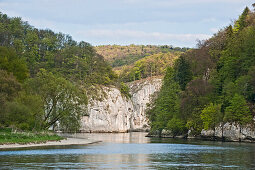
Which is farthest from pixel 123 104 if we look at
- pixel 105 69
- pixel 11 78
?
pixel 11 78

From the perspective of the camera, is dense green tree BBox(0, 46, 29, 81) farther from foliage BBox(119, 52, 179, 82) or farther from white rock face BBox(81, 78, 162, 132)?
foliage BBox(119, 52, 179, 82)

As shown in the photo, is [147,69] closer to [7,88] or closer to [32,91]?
[32,91]

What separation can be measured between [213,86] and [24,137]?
46.2 m

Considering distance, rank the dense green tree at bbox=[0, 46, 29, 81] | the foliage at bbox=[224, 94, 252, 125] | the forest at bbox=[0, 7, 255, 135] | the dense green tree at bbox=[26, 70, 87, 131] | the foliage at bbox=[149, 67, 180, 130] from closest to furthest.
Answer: the forest at bbox=[0, 7, 255, 135], the dense green tree at bbox=[26, 70, 87, 131], the dense green tree at bbox=[0, 46, 29, 81], the foliage at bbox=[224, 94, 252, 125], the foliage at bbox=[149, 67, 180, 130]

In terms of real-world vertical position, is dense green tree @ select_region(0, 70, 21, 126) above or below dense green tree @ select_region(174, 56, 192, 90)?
below

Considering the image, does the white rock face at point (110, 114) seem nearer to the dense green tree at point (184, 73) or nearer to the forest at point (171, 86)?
the forest at point (171, 86)

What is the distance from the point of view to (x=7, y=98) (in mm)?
56844

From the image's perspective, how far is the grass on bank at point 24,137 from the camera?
48.9 metres

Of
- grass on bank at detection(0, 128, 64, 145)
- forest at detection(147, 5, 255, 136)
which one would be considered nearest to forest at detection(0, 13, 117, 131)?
grass on bank at detection(0, 128, 64, 145)

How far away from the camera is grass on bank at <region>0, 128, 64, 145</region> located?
48938 mm

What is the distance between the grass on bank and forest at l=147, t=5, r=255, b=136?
32605 millimetres

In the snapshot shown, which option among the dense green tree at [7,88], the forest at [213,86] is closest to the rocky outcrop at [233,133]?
the forest at [213,86]

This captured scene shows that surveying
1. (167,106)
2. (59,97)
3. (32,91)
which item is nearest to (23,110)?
(32,91)

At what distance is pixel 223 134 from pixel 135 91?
360ft
